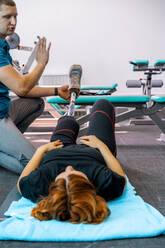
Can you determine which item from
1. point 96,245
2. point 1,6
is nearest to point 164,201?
point 96,245

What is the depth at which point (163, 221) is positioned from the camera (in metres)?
0.96

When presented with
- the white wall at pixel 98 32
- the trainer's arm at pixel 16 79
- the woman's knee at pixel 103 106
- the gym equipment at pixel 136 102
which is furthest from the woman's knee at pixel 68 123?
the white wall at pixel 98 32

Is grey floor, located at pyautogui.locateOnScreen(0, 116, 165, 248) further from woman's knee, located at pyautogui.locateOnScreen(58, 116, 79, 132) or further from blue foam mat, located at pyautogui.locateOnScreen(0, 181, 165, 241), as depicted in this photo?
woman's knee, located at pyautogui.locateOnScreen(58, 116, 79, 132)

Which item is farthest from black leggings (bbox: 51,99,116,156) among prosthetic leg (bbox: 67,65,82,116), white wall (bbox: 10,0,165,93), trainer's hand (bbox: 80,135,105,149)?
white wall (bbox: 10,0,165,93)

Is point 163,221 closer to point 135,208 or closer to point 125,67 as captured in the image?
point 135,208

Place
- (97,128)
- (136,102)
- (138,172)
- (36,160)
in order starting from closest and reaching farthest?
1. (36,160)
2. (97,128)
3. (138,172)
4. (136,102)

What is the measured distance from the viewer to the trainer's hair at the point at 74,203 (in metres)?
0.83

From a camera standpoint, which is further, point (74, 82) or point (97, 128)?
point (74, 82)

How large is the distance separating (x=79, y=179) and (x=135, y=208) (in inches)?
13.4

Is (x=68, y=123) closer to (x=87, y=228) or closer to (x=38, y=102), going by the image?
(x=38, y=102)

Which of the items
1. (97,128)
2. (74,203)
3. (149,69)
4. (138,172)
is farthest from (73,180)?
(149,69)

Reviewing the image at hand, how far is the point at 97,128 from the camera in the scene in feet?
4.66

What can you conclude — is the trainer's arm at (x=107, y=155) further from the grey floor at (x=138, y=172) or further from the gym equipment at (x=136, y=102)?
the gym equipment at (x=136, y=102)

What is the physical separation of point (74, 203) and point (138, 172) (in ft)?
3.13
